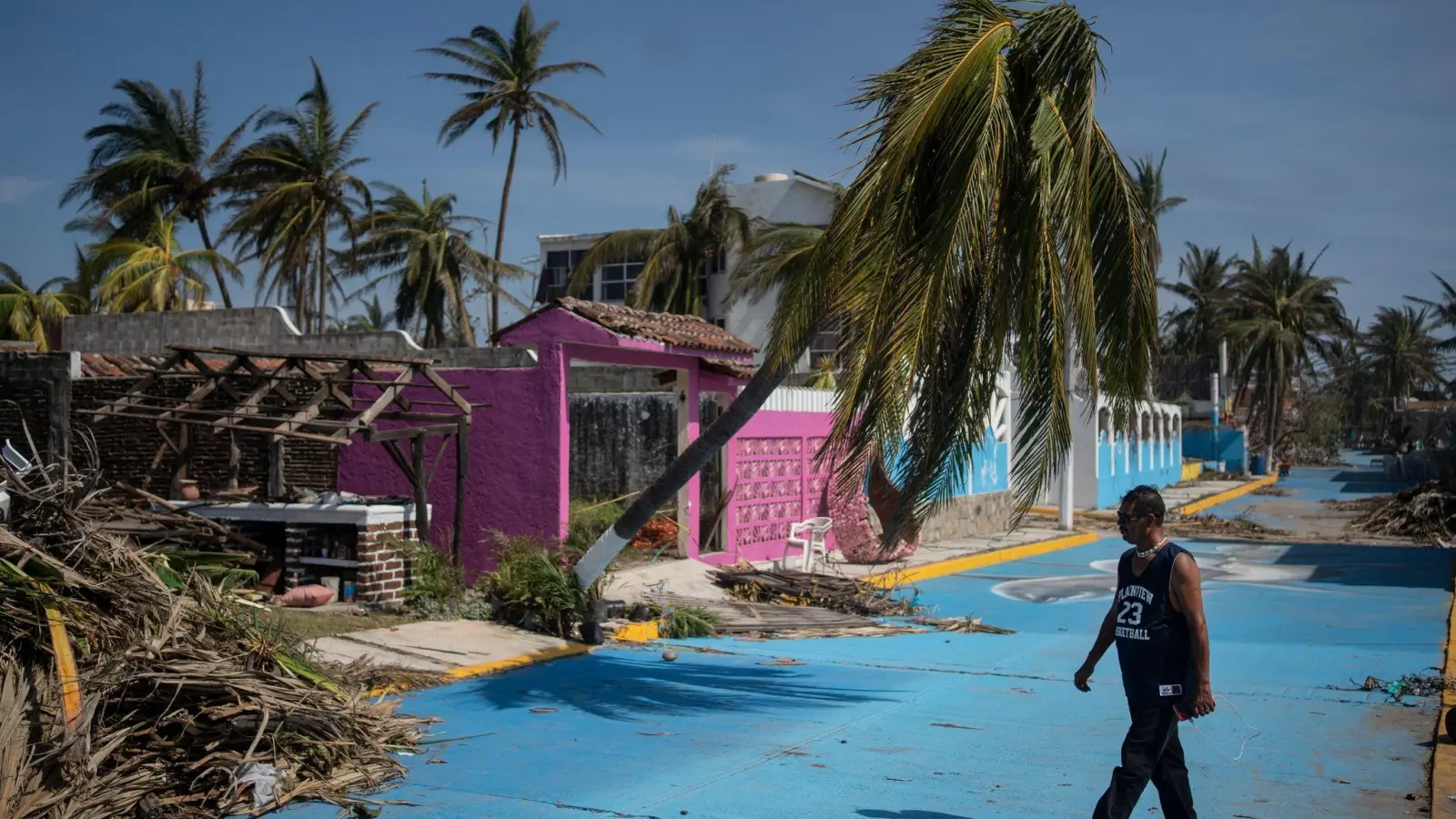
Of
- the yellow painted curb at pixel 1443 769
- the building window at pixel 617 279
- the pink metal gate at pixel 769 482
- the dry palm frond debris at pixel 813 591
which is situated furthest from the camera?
the building window at pixel 617 279

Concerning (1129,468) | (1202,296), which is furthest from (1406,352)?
(1129,468)

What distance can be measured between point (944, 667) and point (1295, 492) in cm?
4212

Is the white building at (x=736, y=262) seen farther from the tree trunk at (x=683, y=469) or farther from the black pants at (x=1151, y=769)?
the black pants at (x=1151, y=769)

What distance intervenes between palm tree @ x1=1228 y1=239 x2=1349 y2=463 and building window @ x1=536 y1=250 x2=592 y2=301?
3203cm

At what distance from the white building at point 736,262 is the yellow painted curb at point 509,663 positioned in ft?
97.4

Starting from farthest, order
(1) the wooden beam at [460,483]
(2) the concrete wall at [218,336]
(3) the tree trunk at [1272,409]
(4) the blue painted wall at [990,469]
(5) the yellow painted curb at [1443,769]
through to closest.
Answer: (3) the tree trunk at [1272,409], (4) the blue painted wall at [990,469], (2) the concrete wall at [218,336], (1) the wooden beam at [460,483], (5) the yellow painted curb at [1443,769]

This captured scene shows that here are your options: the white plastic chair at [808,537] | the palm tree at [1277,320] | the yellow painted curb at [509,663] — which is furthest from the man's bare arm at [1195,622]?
the palm tree at [1277,320]

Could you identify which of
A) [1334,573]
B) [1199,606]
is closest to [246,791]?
[1199,606]

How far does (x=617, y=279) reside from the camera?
4803 cm

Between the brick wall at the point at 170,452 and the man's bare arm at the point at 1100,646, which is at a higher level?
the brick wall at the point at 170,452

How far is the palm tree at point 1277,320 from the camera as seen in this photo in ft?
201

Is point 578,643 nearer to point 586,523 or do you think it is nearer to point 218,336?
point 586,523

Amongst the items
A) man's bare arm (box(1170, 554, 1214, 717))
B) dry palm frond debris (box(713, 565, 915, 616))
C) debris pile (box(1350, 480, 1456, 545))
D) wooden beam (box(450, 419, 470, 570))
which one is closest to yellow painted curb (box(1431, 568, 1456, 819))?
man's bare arm (box(1170, 554, 1214, 717))

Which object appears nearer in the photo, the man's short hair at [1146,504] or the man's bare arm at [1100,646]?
the man's short hair at [1146,504]
